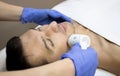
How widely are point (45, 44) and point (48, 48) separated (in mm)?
33

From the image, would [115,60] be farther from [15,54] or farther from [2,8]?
[2,8]

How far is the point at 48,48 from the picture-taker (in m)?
1.21

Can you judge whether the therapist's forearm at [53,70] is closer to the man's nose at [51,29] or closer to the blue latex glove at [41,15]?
the man's nose at [51,29]

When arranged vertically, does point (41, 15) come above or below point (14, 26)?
above

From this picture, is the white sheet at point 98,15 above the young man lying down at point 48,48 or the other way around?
above

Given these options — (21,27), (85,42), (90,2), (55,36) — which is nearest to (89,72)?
(85,42)

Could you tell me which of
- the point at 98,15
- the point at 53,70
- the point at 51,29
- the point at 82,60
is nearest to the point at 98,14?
the point at 98,15

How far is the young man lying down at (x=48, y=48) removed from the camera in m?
1.20

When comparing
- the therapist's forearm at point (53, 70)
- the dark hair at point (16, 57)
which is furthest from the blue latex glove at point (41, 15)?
the therapist's forearm at point (53, 70)

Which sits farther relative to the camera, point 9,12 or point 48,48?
point 9,12

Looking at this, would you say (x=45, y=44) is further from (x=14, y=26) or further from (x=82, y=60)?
(x=14, y=26)

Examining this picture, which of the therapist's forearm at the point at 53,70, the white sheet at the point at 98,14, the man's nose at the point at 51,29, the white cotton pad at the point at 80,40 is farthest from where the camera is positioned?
the white sheet at the point at 98,14

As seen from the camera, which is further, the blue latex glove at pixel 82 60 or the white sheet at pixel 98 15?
the white sheet at pixel 98 15

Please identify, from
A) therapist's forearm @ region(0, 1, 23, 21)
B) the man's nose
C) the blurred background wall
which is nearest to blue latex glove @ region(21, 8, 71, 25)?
therapist's forearm @ region(0, 1, 23, 21)
